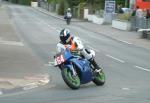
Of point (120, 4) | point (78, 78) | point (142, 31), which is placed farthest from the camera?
point (120, 4)

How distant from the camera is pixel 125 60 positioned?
72.9ft

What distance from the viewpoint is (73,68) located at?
13844 mm

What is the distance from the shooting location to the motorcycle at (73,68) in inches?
541

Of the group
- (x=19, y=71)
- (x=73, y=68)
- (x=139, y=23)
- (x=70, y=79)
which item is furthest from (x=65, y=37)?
(x=139, y=23)

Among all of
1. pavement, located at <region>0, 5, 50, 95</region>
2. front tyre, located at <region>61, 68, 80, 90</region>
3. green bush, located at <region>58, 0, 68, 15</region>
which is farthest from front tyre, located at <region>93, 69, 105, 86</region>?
green bush, located at <region>58, 0, 68, 15</region>

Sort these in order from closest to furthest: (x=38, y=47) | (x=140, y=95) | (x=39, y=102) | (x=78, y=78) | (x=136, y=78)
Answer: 1. (x=39, y=102)
2. (x=140, y=95)
3. (x=78, y=78)
4. (x=136, y=78)
5. (x=38, y=47)

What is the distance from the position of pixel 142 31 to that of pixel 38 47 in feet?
37.6

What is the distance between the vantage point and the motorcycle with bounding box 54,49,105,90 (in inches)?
541

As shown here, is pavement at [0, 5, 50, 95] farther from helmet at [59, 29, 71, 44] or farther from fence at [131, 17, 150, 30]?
fence at [131, 17, 150, 30]

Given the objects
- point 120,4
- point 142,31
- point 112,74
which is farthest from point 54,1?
point 112,74

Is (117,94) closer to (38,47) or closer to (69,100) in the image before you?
(69,100)

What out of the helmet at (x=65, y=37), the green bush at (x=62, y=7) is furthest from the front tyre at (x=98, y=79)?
the green bush at (x=62, y=7)

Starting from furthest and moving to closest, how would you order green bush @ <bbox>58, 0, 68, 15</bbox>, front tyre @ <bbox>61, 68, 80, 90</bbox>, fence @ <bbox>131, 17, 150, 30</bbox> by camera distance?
green bush @ <bbox>58, 0, 68, 15</bbox> → fence @ <bbox>131, 17, 150, 30</bbox> → front tyre @ <bbox>61, 68, 80, 90</bbox>

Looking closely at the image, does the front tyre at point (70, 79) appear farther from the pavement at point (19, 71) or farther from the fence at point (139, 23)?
the fence at point (139, 23)
